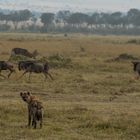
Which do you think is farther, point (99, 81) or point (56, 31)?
point (56, 31)

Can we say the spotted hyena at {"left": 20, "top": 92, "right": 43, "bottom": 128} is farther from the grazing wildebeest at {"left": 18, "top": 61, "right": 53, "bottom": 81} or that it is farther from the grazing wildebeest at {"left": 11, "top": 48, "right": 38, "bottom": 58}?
the grazing wildebeest at {"left": 11, "top": 48, "right": 38, "bottom": 58}

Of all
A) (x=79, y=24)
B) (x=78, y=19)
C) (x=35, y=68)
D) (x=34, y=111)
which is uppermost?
(x=34, y=111)

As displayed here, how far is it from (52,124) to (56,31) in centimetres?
11269

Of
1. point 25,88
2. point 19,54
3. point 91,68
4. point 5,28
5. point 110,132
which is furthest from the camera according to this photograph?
point 5,28

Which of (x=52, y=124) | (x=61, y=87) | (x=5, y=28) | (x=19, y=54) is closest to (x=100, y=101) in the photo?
(x=61, y=87)

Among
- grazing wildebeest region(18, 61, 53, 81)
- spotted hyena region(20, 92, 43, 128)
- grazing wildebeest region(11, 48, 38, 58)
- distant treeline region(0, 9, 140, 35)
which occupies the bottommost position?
distant treeline region(0, 9, 140, 35)

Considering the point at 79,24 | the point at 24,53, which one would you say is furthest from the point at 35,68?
the point at 79,24

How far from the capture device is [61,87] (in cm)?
2206

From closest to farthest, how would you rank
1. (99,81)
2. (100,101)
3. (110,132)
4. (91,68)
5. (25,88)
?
1. (110,132)
2. (100,101)
3. (25,88)
4. (99,81)
5. (91,68)

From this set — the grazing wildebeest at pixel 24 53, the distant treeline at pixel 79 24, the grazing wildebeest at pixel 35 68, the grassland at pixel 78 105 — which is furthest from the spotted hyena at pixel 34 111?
A: the distant treeline at pixel 79 24

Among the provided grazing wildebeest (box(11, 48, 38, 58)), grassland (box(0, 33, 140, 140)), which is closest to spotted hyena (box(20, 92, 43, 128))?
grassland (box(0, 33, 140, 140))

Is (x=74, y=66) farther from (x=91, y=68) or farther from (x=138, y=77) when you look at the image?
(x=138, y=77)

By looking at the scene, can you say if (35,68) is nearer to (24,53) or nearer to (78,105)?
(78,105)

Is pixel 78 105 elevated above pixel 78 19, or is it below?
above
